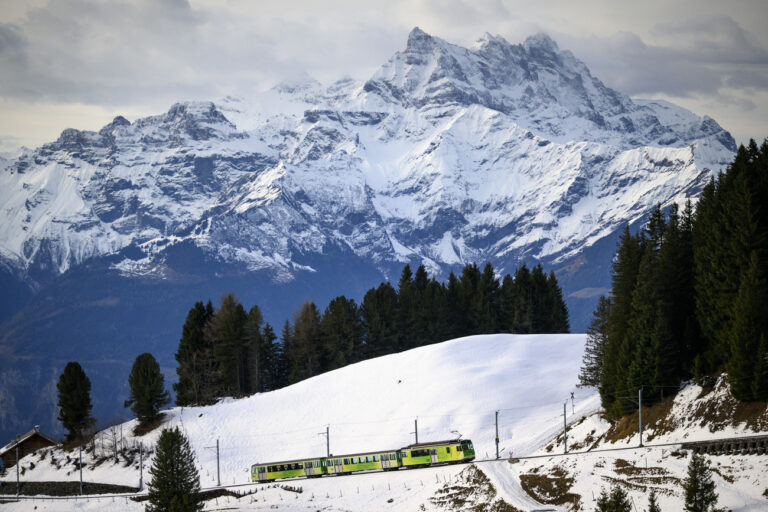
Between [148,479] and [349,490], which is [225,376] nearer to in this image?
[148,479]

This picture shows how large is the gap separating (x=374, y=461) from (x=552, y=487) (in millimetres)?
26799

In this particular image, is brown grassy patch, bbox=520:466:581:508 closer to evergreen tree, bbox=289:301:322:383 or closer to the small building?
evergreen tree, bbox=289:301:322:383

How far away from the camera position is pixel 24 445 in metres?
138

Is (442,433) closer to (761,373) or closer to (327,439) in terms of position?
(327,439)

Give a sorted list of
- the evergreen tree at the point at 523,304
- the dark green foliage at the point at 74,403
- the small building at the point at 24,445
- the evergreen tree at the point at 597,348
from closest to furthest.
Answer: the evergreen tree at the point at 597,348 < the dark green foliage at the point at 74,403 < the small building at the point at 24,445 < the evergreen tree at the point at 523,304

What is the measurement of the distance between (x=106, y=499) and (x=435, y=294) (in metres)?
68.5

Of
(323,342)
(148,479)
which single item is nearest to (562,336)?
(323,342)

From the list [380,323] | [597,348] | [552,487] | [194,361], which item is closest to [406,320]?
[380,323]

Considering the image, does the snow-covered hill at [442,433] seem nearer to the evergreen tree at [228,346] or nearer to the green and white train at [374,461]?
the green and white train at [374,461]

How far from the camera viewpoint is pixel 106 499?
364ft

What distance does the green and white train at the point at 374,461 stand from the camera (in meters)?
97.0

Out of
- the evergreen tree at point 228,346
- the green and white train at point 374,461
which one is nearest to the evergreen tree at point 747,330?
the green and white train at point 374,461

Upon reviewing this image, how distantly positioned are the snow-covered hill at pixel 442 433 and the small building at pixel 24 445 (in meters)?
4.29

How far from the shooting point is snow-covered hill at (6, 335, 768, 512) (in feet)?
256
